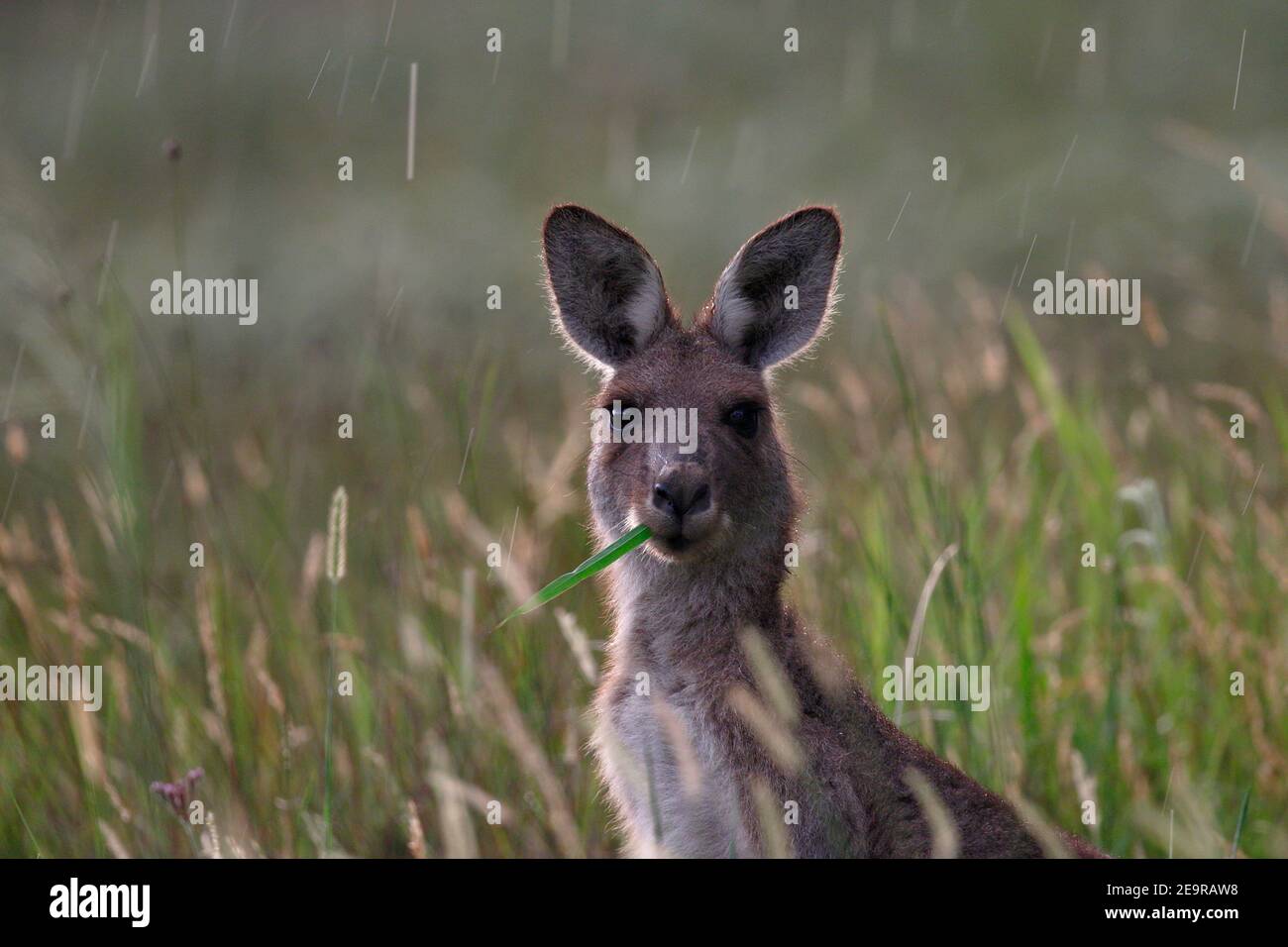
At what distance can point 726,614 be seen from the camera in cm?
535

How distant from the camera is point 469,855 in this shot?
407 centimetres

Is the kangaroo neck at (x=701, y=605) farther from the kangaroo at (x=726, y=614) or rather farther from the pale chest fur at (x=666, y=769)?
the pale chest fur at (x=666, y=769)

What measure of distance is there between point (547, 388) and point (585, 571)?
1008 centimetres

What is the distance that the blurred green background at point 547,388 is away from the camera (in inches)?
239

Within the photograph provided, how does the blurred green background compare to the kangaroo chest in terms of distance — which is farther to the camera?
the blurred green background

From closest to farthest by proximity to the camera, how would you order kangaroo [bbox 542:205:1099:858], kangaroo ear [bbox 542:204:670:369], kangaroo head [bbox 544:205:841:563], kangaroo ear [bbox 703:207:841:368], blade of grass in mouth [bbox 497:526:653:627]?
blade of grass in mouth [bbox 497:526:653:627] < kangaroo [bbox 542:205:1099:858] < kangaroo head [bbox 544:205:841:563] < kangaroo ear [bbox 703:207:841:368] < kangaroo ear [bbox 542:204:670:369]

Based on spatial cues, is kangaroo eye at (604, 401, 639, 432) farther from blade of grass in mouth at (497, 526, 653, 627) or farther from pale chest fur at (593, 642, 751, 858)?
pale chest fur at (593, 642, 751, 858)

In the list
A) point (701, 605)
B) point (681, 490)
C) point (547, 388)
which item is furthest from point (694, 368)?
point (547, 388)

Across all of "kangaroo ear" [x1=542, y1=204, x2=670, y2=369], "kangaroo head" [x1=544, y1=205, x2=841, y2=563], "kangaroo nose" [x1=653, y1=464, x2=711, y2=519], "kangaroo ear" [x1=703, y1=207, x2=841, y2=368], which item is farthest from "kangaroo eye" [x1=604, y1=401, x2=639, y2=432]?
"kangaroo nose" [x1=653, y1=464, x2=711, y2=519]

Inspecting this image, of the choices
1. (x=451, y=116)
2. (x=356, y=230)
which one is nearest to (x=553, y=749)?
(x=356, y=230)

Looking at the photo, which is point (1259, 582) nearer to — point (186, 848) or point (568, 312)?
point (568, 312)

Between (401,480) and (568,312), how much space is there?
10.3 ft

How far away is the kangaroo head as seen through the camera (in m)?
5.21

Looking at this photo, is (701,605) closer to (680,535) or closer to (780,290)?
(680,535)
